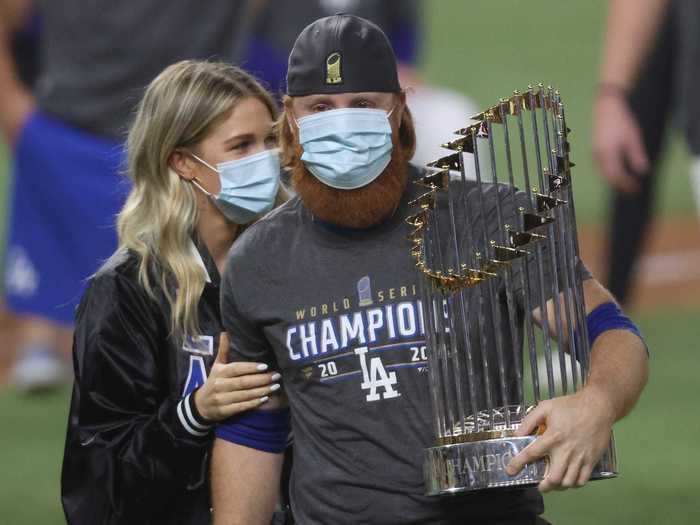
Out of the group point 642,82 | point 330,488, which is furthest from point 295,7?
point 330,488

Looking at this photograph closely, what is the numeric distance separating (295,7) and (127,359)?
4.29 metres

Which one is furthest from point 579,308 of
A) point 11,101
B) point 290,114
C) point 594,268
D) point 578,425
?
point 594,268

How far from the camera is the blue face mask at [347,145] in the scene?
143 inches

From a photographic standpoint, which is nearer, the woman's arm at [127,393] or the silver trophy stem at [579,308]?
the silver trophy stem at [579,308]

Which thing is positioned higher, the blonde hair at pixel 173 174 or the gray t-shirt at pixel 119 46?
the gray t-shirt at pixel 119 46

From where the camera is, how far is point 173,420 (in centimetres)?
404

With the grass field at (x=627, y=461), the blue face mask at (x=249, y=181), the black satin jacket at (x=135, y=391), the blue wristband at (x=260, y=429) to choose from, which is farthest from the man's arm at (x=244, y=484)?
the grass field at (x=627, y=461)

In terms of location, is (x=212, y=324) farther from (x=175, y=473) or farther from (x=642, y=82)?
(x=642, y=82)

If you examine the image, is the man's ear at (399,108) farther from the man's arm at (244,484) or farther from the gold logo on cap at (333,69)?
the man's arm at (244,484)

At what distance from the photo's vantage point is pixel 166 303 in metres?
4.20

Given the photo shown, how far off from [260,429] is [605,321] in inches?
32.9

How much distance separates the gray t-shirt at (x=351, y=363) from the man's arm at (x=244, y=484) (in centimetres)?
12

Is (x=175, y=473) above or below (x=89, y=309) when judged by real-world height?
below

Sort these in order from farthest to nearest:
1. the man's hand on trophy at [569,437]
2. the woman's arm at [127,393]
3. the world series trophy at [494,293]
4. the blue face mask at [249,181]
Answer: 1. the blue face mask at [249,181]
2. the woman's arm at [127,393]
3. the world series trophy at [494,293]
4. the man's hand on trophy at [569,437]
